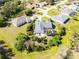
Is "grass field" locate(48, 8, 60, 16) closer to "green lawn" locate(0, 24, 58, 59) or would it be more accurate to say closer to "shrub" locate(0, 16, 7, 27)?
"green lawn" locate(0, 24, 58, 59)

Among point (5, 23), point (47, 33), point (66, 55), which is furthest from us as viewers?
point (5, 23)

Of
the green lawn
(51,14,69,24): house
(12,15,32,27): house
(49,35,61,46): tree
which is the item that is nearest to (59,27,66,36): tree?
(49,35,61,46): tree

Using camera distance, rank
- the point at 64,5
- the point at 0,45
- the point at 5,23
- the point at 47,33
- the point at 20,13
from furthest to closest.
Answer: the point at 64,5, the point at 20,13, the point at 5,23, the point at 47,33, the point at 0,45

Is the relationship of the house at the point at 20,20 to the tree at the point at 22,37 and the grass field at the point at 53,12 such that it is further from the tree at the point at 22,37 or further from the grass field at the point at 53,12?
the grass field at the point at 53,12

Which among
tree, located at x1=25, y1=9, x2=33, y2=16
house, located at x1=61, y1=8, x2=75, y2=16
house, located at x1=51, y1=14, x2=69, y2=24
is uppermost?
tree, located at x1=25, y1=9, x2=33, y2=16

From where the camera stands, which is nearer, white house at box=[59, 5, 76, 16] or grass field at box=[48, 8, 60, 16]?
white house at box=[59, 5, 76, 16]

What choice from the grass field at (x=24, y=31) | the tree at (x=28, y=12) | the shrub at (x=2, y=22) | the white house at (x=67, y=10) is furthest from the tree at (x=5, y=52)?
the white house at (x=67, y=10)

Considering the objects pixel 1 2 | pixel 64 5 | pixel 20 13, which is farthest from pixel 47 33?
pixel 1 2

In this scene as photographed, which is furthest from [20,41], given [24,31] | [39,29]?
[39,29]

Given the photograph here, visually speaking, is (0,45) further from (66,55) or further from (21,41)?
(66,55)
